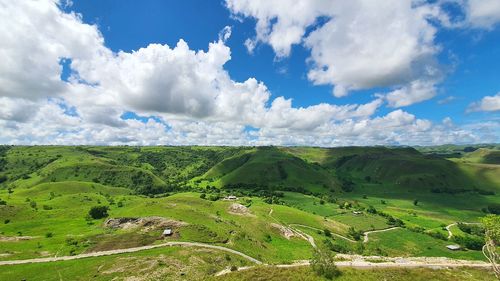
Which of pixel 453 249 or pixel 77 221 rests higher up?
pixel 77 221

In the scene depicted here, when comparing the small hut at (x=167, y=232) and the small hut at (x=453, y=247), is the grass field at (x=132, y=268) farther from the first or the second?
the small hut at (x=453, y=247)

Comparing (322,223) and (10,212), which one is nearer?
(10,212)

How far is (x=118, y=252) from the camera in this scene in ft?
299

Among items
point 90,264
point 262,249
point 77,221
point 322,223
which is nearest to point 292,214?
point 322,223

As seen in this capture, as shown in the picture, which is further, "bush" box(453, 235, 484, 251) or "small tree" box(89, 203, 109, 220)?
"bush" box(453, 235, 484, 251)

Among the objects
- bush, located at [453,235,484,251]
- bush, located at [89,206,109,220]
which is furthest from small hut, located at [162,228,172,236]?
bush, located at [453,235,484,251]

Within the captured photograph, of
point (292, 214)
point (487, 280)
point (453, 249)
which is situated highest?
point (487, 280)

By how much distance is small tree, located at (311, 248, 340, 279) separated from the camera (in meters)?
65.5

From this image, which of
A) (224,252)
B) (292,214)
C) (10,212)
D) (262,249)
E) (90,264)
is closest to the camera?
(90,264)

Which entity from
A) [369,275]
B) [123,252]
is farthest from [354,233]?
[123,252]

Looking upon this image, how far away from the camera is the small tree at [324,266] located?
215ft

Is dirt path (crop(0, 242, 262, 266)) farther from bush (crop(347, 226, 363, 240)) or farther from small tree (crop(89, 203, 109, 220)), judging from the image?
bush (crop(347, 226, 363, 240))

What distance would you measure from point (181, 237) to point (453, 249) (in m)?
143

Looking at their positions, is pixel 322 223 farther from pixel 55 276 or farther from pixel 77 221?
pixel 55 276
